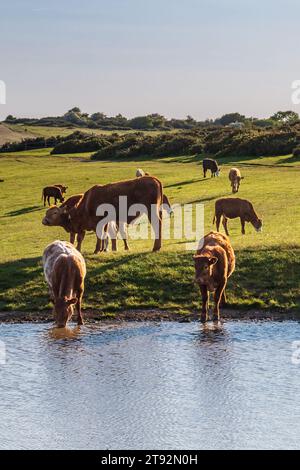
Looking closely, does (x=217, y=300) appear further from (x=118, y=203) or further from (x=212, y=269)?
(x=118, y=203)

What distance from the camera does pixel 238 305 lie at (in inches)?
765

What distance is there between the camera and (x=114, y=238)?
81.5 ft

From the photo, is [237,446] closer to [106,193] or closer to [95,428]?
[95,428]

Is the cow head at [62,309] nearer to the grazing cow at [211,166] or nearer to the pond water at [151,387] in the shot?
the pond water at [151,387]

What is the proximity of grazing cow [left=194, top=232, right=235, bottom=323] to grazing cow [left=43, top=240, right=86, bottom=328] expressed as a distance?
2.52 m

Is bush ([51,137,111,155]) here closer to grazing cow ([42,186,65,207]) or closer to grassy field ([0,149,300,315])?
grazing cow ([42,186,65,207])

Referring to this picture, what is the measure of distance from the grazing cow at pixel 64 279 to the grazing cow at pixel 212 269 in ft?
8.28

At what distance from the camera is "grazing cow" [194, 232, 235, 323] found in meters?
17.5

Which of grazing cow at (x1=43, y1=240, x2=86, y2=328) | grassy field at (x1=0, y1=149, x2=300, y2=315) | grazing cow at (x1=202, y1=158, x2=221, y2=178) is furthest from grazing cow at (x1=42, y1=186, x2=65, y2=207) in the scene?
grazing cow at (x1=43, y1=240, x2=86, y2=328)

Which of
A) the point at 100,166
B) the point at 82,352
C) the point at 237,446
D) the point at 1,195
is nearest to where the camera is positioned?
the point at 237,446

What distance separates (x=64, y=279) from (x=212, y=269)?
312 cm

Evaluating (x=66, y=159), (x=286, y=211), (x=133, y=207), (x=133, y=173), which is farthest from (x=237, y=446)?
(x=66, y=159)

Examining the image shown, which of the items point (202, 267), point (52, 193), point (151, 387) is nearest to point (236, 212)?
point (202, 267)

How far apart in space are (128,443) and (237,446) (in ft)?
4.80
